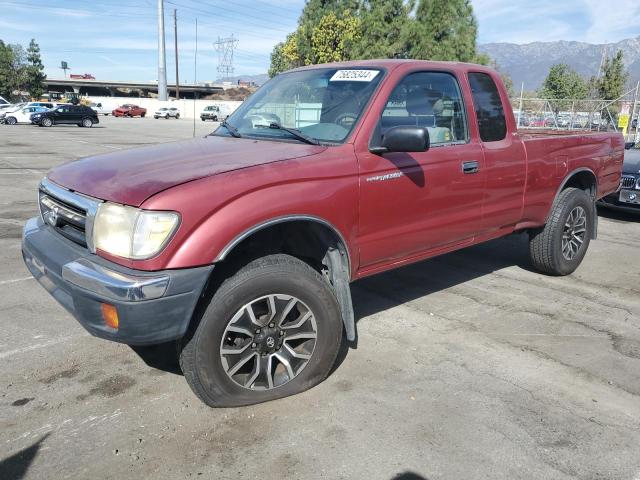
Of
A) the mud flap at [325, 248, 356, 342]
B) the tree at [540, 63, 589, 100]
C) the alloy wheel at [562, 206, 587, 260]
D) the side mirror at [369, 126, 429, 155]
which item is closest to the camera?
the side mirror at [369, 126, 429, 155]

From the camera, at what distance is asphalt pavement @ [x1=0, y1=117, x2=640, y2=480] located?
2.63 metres

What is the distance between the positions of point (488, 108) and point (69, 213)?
3213 mm

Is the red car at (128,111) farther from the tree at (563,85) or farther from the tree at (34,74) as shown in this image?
the tree at (563,85)

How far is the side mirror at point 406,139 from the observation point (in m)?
3.23

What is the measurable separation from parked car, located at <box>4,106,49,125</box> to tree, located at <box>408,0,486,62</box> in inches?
938

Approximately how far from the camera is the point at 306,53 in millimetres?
33750

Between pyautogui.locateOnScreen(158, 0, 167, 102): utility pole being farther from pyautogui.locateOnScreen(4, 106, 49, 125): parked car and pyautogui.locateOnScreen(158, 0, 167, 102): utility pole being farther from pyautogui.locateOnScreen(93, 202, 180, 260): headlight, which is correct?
pyautogui.locateOnScreen(93, 202, 180, 260): headlight

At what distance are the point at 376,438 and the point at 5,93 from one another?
269 feet

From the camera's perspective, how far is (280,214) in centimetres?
295

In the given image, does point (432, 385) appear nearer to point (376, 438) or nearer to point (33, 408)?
point (376, 438)

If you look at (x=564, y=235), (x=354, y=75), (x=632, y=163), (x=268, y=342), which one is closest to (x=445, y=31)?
(x=632, y=163)

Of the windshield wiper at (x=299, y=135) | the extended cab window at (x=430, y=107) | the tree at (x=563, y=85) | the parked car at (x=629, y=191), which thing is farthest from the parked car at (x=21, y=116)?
the tree at (x=563, y=85)

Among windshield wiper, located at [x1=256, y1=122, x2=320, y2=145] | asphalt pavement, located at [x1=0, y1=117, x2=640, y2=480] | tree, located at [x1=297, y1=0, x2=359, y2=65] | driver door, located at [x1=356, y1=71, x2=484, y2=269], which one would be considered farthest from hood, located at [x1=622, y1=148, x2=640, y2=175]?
tree, located at [x1=297, y1=0, x2=359, y2=65]

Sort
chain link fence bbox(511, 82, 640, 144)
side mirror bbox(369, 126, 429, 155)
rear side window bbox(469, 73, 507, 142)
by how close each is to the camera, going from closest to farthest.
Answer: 1. side mirror bbox(369, 126, 429, 155)
2. rear side window bbox(469, 73, 507, 142)
3. chain link fence bbox(511, 82, 640, 144)
